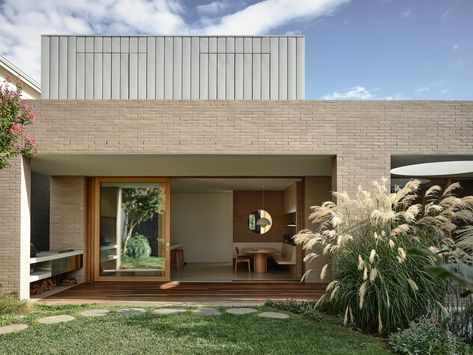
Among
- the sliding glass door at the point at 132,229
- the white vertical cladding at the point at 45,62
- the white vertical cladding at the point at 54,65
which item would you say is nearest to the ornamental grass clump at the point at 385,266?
the sliding glass door at the point at 132,229

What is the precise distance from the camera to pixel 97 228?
11.5 metres

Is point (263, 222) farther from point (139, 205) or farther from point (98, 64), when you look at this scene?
point (98, 64)

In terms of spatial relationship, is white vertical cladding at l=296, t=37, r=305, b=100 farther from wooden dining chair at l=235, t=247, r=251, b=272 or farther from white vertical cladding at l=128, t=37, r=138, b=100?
wooden dining chair at l=235, t=247, r=251, b=272

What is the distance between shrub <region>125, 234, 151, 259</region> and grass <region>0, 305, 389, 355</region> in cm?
416

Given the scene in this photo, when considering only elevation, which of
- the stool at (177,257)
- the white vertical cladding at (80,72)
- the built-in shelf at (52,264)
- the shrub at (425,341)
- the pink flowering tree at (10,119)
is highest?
the white vertical cladding at (80,72)

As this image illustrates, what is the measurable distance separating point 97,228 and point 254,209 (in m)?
7.17

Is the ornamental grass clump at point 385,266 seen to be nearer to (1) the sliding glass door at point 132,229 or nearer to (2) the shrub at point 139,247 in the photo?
(1) the sliding glass door at point 132,229

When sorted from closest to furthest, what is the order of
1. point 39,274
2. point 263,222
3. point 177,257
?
point 39,274
point 177,257
point 263,222

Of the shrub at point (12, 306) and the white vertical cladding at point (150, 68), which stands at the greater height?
the white vertical cladding at point (150, 68)

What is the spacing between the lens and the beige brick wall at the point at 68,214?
1123 cm

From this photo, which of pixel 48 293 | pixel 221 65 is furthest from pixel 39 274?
pixel 221 65

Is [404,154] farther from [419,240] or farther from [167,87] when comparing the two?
[167,87]

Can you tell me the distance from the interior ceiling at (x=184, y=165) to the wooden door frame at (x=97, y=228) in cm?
50

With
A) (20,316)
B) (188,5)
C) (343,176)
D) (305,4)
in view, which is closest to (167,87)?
(188,5)
